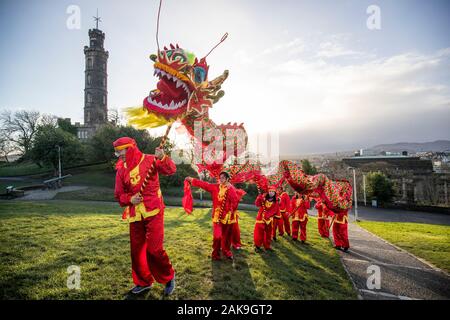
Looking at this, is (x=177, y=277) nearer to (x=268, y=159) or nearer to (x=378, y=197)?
(x=268, y=159)

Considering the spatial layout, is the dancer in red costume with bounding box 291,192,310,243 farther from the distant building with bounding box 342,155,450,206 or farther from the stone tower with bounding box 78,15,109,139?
the stone tower with bounding box 78,15,109,139

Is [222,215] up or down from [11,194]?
up

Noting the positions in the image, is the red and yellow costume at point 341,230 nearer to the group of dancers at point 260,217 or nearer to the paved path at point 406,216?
the group of dancers at point 260,217

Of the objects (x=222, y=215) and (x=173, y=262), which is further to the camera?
(x=222, y=215)

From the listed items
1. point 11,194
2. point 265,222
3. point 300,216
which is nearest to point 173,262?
point 265,222

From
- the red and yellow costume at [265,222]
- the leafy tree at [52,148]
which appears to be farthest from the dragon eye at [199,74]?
the leafy tree at [52,148]

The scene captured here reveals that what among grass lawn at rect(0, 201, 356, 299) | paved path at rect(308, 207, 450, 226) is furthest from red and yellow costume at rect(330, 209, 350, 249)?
paved path at rect(308, 207, 450, 226)

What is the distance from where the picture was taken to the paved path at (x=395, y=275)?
4449 millimetres

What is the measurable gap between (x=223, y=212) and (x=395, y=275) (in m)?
4.24

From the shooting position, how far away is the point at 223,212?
570cm

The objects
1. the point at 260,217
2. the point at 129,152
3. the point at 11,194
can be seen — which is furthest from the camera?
the point at 11,194

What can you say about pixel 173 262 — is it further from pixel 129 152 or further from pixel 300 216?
pixel 300 216

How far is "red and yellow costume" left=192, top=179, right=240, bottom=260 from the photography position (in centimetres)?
564
